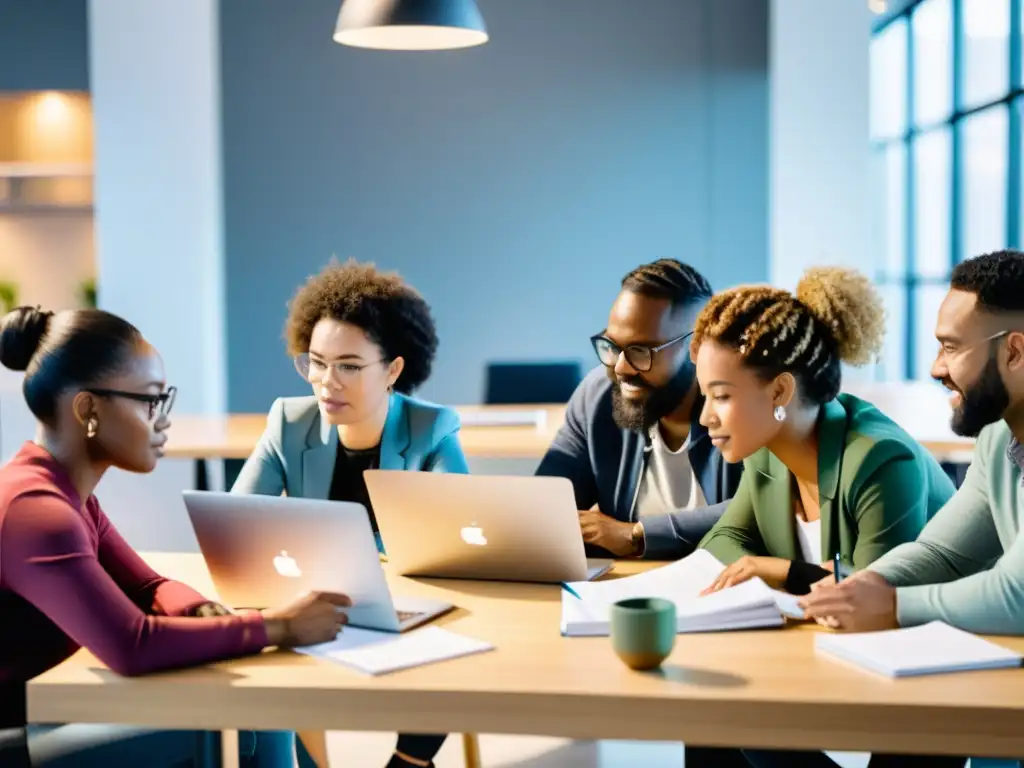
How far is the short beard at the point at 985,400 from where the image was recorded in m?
Answer: 1.82

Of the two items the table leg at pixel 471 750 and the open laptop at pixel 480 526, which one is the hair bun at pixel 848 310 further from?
the table leg at pixel 471 750

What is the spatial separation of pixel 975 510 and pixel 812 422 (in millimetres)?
306

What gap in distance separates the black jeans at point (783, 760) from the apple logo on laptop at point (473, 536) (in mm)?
558

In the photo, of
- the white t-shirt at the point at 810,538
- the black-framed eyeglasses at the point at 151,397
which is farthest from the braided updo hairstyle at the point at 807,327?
the black-framed eyeglasses at the point at 151,397

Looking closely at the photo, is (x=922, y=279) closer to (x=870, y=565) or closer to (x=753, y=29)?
(x=753, y=29)

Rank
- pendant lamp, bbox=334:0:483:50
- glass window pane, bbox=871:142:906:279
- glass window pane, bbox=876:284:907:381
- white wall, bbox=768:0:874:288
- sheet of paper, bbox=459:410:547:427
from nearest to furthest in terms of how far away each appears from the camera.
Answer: pendant lamp, bbox=334:0:483:50 < sheet of paper, bbox=459:410:547:427 < white wall, bbox=768:0:874:288 < glass window pane, bbox=876:284:907:381 < glass window pane, bbox=871:142:906:279

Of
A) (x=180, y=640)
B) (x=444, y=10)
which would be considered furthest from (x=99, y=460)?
(x=444, y=10)

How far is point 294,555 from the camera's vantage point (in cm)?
189

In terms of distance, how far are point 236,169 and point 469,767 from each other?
4.71m

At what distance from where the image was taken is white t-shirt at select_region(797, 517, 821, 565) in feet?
7.14

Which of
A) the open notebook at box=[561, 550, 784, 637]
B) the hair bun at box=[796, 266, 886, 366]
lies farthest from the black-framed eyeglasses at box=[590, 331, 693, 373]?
the open notebook at box=[561, 550, 784, 637]

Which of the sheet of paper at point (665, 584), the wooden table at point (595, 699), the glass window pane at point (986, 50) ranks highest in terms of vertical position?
the glass window pane at point (986, 50)

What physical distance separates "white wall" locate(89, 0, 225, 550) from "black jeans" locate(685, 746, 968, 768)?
14.8 ft

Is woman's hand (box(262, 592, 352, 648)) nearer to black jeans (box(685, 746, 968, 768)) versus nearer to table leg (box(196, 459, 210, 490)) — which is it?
black jeans (box(685, 746, 968, 768))
